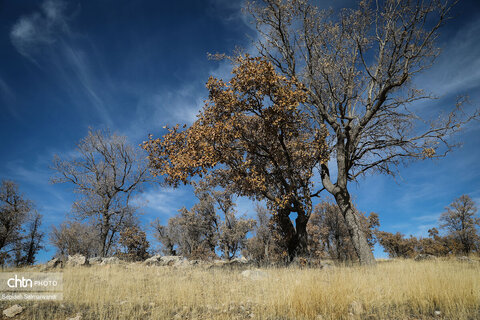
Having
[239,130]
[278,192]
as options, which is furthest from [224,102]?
[278,192]

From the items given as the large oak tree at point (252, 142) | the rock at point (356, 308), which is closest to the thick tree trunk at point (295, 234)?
the large oak tree at point (252, 142)

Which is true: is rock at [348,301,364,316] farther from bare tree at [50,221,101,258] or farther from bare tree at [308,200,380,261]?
bare tree at [50,221,101,258]

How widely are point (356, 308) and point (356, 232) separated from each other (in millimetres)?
8028

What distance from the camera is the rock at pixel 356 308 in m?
5.51

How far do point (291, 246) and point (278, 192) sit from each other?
3465mm

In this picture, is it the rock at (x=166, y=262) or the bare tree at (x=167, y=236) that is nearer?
the rock at (x=166, y=262)

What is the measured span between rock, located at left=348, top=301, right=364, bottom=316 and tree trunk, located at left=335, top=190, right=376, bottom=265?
24.6 feet

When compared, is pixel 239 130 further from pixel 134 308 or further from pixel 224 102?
pixel 134 308

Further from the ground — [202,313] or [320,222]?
[320,222]

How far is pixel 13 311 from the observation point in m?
5.67

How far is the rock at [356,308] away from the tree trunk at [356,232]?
7.49m

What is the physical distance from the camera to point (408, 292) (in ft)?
20.4

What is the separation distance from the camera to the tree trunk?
1234 centimetres

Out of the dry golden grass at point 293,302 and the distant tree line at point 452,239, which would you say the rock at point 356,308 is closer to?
the dry golden grass at point 293,302
